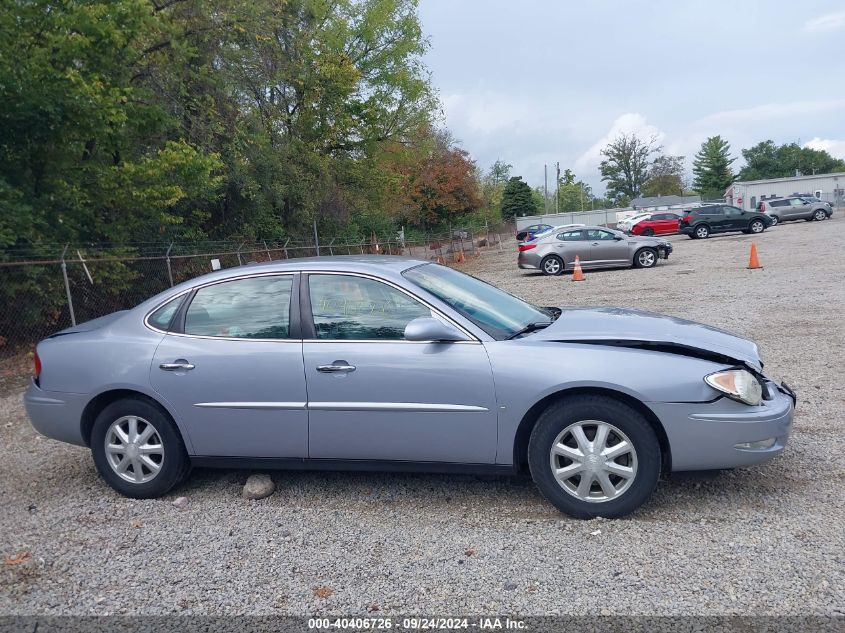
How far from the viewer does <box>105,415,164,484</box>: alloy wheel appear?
4.56 metres

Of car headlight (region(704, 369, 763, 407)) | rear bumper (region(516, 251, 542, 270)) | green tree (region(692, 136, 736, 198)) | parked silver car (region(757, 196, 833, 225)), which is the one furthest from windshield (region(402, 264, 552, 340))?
green tree (region(692, 136, 736, 198))

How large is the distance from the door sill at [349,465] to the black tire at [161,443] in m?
0.13

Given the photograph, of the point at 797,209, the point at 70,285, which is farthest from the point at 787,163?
the point at 70,285

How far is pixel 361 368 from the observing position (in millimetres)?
4133

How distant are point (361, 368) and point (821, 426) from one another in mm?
3746

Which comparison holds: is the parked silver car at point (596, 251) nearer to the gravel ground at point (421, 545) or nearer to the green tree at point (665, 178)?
the gravel ground at point (421, 545)

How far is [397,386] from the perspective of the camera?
13.3ft

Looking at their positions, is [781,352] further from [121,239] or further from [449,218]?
[449,218]

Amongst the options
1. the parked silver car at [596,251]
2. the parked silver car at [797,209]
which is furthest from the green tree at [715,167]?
the parked silver car at [596,251]

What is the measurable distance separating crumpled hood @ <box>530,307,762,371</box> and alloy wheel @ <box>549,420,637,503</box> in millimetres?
554

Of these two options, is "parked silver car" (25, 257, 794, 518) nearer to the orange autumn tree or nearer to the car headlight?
the car headlight

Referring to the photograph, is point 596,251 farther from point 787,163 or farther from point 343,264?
point 787,163

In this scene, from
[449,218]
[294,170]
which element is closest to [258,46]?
[294,170]

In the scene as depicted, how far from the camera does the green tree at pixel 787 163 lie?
4124 inches
